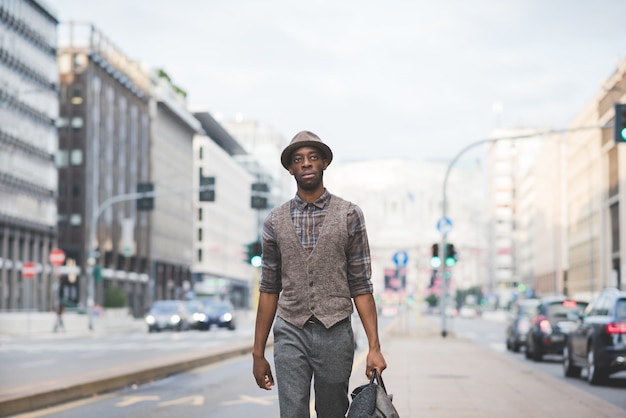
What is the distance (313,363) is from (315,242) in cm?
57

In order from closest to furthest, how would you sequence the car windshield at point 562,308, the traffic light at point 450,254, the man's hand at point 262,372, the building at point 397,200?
the man's hand at point 262,372 → the car windshield at point 562,308 → the traffic light at point 450,254 → the building at point 397,200

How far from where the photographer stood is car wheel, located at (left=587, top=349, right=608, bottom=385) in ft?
65.0

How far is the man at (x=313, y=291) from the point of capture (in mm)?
5738

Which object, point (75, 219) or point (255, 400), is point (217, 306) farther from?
point (255, 400)

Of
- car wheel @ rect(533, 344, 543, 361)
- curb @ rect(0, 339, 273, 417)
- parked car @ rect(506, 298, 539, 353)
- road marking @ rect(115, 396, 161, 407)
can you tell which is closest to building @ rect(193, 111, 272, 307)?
parked car @ rect(506, 298, 539, 353)

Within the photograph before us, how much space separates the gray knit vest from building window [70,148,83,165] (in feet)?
270

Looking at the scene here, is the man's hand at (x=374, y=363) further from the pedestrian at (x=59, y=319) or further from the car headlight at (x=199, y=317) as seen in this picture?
the car headlight at (x=199, y=317)

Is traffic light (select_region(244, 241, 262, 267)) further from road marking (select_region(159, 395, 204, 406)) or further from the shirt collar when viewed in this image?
the shirt collar

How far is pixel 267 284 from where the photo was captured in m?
5.89

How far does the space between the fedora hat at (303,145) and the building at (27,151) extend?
213 feet

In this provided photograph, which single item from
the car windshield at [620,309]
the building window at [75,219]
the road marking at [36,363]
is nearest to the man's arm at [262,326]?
the car windshield at [620,309]

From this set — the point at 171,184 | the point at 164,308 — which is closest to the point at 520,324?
the point at 164,308

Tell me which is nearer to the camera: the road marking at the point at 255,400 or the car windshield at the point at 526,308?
the road marking at the point at 255,400

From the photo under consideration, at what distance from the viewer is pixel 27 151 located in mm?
73688
